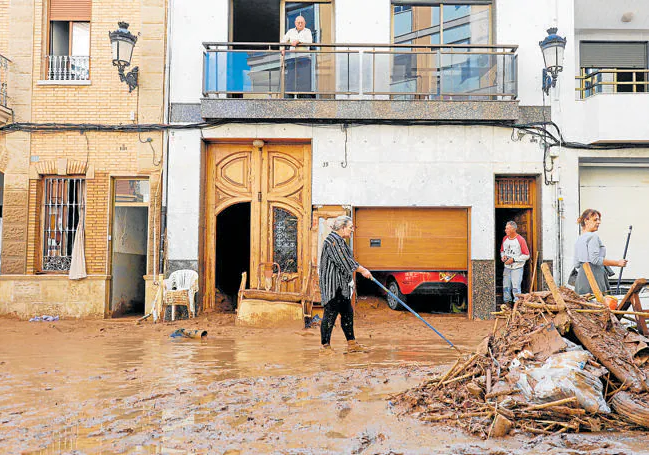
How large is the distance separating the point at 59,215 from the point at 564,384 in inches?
468

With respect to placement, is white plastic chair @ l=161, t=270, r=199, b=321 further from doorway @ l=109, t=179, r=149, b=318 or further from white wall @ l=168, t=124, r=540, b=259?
doorway @ l=109, t=179, r=149, b=318

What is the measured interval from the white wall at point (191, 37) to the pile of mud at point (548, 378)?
970 cm

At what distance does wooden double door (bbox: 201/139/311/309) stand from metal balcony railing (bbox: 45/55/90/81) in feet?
10.6

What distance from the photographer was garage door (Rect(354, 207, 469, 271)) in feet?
43.5

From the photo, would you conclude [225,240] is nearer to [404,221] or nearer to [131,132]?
[131,132]

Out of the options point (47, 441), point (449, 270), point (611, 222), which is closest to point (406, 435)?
point (47, 441)

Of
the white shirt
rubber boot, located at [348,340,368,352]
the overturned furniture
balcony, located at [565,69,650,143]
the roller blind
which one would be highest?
the roller blind

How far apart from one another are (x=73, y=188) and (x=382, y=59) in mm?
7299

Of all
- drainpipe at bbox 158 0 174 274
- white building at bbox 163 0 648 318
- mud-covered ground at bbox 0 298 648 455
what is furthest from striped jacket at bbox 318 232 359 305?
drainpipe at bbox 158 0 174 274

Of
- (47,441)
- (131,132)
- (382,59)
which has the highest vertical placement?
(382,59)

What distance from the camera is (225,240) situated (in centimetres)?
1437

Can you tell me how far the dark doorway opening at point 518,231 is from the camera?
44.4 feet

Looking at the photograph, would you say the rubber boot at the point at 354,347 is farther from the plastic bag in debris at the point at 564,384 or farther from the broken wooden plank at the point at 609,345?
the plastic bag in debris at the point at 564,384

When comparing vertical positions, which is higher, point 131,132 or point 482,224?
point 131,132
